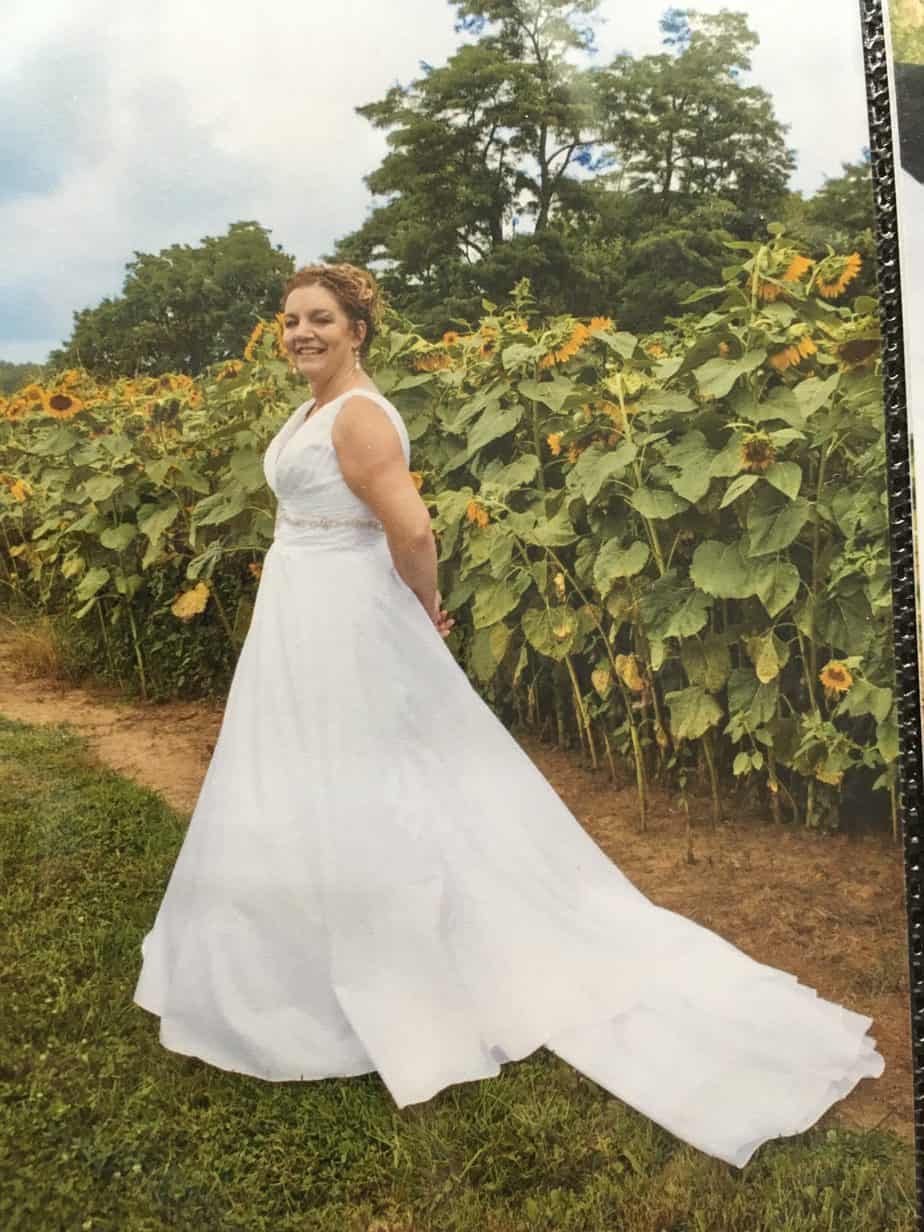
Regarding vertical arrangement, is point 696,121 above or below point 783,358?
above

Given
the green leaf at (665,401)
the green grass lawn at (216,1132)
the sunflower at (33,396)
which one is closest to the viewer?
the green grass lawn at (216,1132)

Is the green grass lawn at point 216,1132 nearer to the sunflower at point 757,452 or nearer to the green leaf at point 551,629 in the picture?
the green leaf at point 551,629

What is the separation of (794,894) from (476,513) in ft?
2.90

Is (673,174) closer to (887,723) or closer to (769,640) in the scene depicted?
(769,640)

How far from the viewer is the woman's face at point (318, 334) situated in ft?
5.56

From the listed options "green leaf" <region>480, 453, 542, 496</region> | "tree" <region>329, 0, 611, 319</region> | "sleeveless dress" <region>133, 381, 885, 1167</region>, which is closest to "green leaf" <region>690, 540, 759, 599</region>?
"green leaf" <region>480, 453, 542, 496</region>

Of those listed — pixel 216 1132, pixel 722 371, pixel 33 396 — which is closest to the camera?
pixel 216 1132

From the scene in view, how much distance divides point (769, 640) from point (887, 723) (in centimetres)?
25

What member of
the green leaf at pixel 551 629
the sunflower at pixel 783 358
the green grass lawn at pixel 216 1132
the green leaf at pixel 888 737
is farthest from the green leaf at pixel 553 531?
the green grass lawn at pixel 216 1132

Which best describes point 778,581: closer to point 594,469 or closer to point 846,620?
point 846,620

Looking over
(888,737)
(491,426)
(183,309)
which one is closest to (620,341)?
(491,426)

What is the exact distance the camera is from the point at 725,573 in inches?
73.7

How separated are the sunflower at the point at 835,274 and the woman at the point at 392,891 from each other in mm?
794

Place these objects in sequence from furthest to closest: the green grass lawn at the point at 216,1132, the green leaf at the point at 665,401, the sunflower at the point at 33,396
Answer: the green leaf at the point at 665,401, the sunflower at the point at 33,396, the green grass lawn at the point at 216,1132
